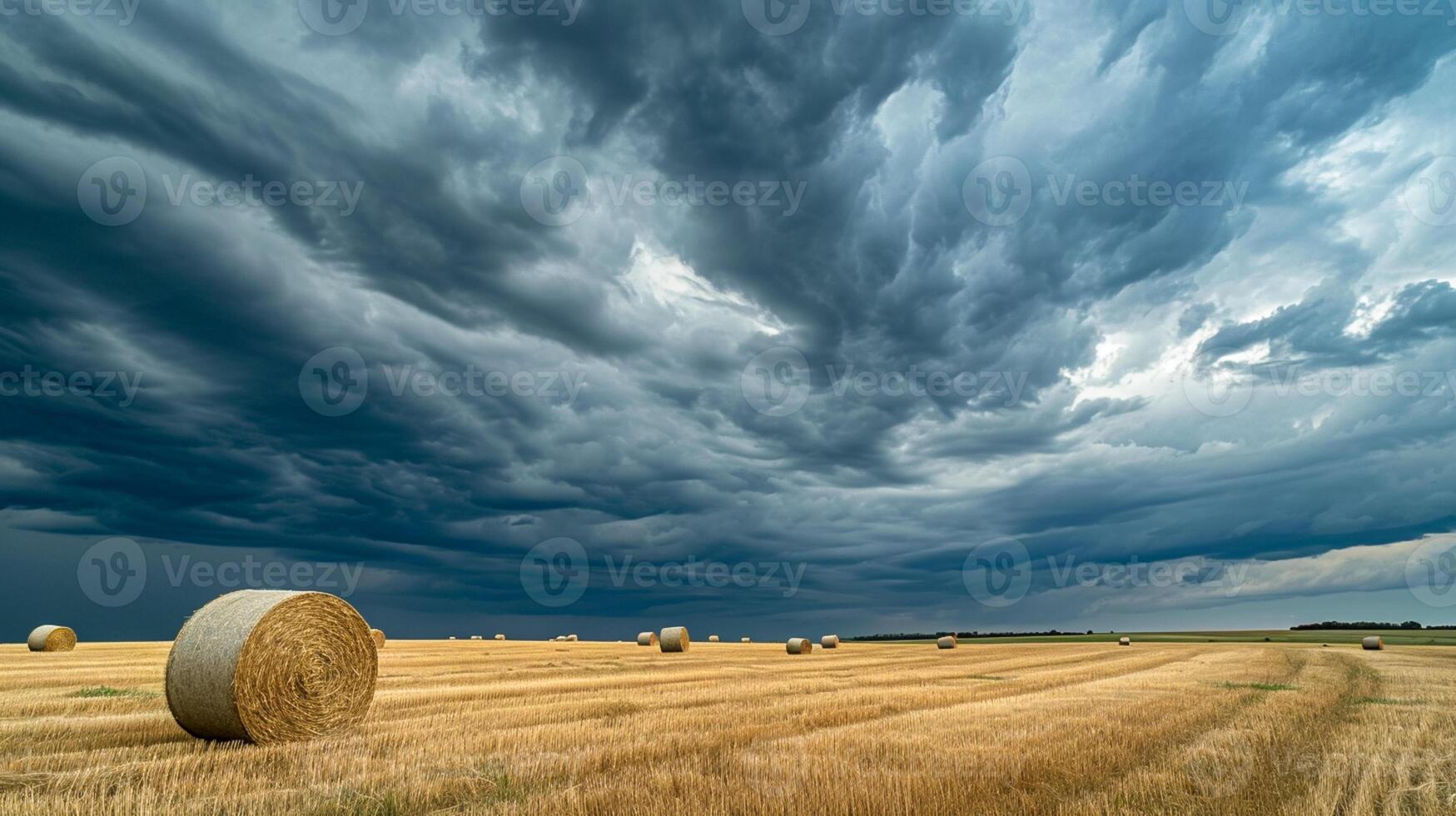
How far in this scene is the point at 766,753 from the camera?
7898 millimetres

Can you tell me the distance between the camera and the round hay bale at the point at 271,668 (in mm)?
9367

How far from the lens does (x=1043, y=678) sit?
17.9 metres

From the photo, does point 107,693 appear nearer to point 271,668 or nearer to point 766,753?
point 271,668

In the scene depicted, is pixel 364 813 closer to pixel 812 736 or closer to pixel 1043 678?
pixel 812 736

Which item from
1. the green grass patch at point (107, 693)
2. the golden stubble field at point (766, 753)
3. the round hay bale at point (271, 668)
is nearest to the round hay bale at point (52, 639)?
the golden stubble field at point (766, 753)

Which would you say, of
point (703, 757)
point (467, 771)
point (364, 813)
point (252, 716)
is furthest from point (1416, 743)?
point (252, 716)

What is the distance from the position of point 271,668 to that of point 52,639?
2847cm

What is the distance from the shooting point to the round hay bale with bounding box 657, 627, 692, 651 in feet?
113

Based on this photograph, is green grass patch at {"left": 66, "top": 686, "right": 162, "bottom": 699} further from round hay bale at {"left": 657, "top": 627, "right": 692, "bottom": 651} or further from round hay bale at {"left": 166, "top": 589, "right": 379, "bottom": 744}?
round hay bale at {"left": 657, "top": 627, "right": 692, "bottom": 651}

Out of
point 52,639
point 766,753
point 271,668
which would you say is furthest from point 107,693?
point 52,639

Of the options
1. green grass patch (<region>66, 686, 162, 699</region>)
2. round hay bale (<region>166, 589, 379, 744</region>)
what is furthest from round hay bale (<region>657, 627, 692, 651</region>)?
round hay bale (<region>166, 589, 379, 744</region>)

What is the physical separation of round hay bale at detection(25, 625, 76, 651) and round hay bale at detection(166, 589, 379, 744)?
86.8ft

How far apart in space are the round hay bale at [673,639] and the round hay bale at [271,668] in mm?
23806

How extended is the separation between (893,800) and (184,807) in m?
5.43
